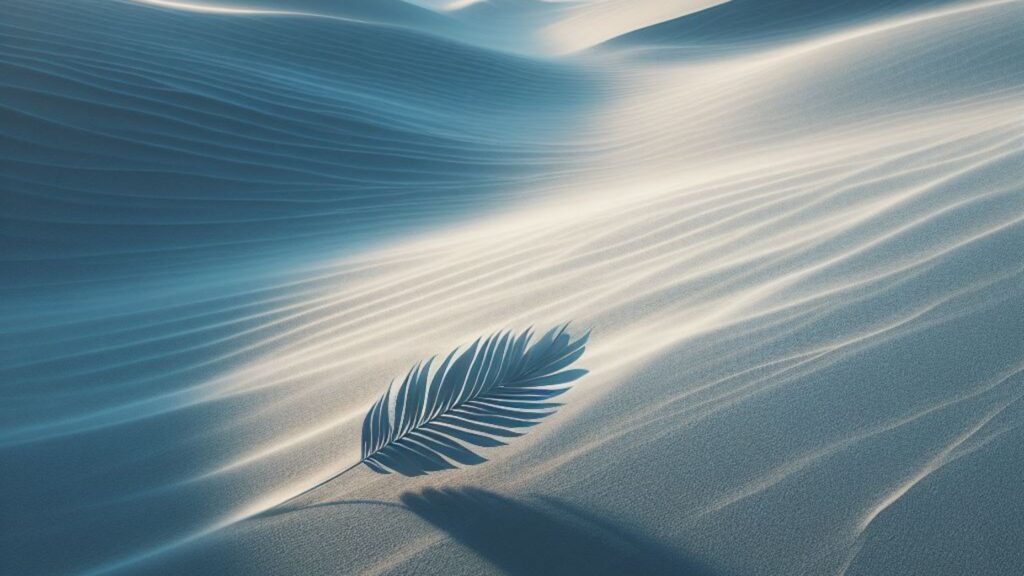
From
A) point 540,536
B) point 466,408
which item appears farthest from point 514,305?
point 540,536

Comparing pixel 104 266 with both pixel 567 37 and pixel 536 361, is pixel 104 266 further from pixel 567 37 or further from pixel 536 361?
pixel 567 37

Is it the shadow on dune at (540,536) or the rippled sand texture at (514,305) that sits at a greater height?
the rippled sand texture at (514,305)

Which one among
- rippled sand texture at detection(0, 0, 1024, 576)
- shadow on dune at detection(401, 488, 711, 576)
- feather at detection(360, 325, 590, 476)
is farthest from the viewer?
feather at detection(360, 325, 590, 476)

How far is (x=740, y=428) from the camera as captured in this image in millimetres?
1793

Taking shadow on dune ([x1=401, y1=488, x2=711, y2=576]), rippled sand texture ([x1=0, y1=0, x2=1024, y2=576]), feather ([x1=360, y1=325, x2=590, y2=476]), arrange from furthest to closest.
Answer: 1. feather ([x1=360, y1=325, x2=590, y2=476])
2. rippled sand texture ([x1=0, y1=0, x2=1024, y2=576])
3. shadow on dune ([x1=401, y1=488, x2=711, y2=576])

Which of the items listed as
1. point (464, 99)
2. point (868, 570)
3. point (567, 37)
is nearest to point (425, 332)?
point (868, 570)

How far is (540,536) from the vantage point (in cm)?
156

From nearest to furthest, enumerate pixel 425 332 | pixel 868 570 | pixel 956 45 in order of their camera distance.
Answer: pixel 868 570
pixel 425 332
pixel 956 45

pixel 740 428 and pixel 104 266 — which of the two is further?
pixel 104 266

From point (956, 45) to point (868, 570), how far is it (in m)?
5.37

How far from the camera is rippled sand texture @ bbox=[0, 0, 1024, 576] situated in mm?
1599

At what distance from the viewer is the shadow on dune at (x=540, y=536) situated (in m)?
1.48

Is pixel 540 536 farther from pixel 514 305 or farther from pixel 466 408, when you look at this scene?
pixel 514 305

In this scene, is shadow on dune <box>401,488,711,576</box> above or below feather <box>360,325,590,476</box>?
below
